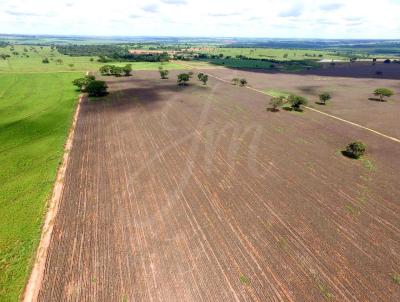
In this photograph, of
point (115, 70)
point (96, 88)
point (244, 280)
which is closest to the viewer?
point (244, 280)

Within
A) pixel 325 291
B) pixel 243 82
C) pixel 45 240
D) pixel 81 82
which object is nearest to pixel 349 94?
pixel 243 82

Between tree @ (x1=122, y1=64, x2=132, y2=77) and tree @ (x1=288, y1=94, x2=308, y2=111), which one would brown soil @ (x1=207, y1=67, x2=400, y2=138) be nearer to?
tree @ (x1=288, y1=94, x2=308, y2=111)

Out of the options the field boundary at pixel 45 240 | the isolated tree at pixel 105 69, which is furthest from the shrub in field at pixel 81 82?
the field boundary at pixel 45 240

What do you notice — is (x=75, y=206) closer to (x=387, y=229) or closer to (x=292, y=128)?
(x=387, y=229)

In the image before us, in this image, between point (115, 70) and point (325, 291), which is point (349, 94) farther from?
point (115, 70)

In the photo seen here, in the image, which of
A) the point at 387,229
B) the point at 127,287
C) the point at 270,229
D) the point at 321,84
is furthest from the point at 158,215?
the point at 321,84

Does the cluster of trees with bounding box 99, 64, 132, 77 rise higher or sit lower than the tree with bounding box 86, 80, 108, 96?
lower

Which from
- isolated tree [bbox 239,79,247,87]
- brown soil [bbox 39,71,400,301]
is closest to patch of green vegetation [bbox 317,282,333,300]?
brown soil [bbox 39,71,400,301]
